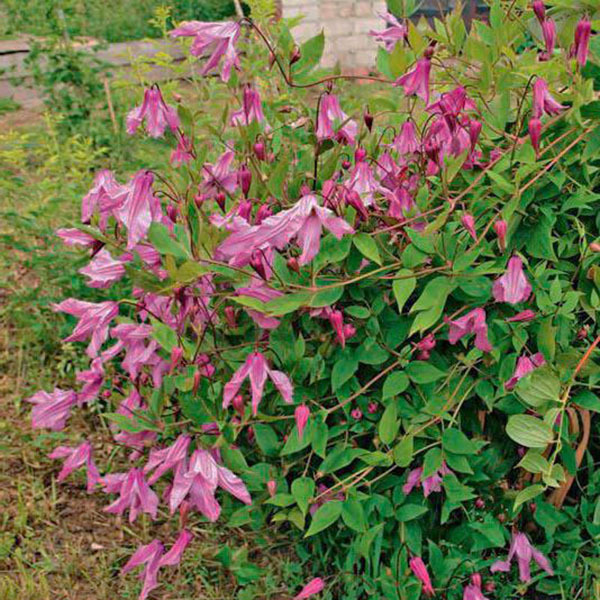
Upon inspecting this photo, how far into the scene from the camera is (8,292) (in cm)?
307

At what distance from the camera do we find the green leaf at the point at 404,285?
1.43 meters

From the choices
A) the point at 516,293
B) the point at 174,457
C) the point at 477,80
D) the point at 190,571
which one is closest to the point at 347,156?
the point at 477,80

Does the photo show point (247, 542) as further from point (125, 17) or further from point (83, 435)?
point (125, 17)

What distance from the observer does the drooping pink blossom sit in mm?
1498

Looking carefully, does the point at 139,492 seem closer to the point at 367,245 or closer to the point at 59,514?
the point at 59,514

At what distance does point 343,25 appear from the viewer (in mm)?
7613

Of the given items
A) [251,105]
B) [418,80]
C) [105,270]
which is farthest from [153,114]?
[418,80]

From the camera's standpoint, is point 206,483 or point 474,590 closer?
point 206,483

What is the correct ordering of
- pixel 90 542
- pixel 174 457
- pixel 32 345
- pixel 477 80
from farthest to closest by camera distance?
1. pixel 32 345
2. pixel 90 542
3. pixel 477 80
4. pixel 174 457

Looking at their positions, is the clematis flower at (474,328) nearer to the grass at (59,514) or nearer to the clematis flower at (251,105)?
the clematis flower at (251,105)

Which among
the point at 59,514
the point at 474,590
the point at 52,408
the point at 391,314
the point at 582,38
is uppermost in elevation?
the point at 582,38

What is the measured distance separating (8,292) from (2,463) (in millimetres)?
889

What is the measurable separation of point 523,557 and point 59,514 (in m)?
1.29

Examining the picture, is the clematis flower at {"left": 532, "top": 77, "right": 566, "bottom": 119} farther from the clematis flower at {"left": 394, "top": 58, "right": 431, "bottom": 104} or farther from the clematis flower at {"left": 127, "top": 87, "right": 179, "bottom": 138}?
the clematis flower at {"left": 127, "top": 87, "right": 179, "bottom": 138}
